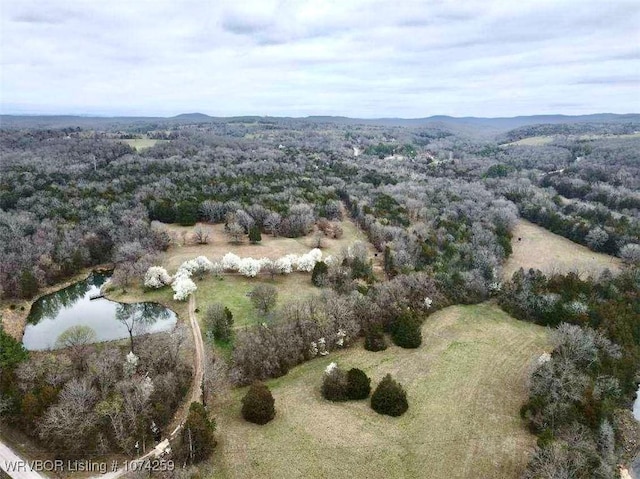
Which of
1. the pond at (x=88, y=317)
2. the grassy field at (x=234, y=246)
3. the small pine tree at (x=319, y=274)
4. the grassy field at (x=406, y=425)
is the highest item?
the small pine tree at (x=319, y=274)

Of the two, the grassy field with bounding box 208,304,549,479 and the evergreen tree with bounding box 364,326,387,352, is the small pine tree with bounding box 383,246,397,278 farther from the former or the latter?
the evergreen tree with bounding box 364,326,387,352

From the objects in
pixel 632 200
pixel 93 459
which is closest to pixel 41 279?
pixel 93 459

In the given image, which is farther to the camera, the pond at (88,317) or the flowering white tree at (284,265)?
the flowering white tree at (284,265)

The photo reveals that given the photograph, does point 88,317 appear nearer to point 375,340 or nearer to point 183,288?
point 183,288

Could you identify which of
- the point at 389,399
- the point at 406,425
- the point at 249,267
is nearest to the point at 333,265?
the point at 249,267

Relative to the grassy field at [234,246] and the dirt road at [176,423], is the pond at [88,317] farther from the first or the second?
the grassy field at [234,246]

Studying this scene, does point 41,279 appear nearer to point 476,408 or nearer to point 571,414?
point 476,408

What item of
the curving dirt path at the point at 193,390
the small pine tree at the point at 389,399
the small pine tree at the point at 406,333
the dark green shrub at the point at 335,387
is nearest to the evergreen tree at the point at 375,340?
the small pine tree at the point at 406,333

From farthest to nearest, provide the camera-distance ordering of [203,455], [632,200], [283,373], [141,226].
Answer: [632,200] < [141,226] < [283,373] < [203,455]
